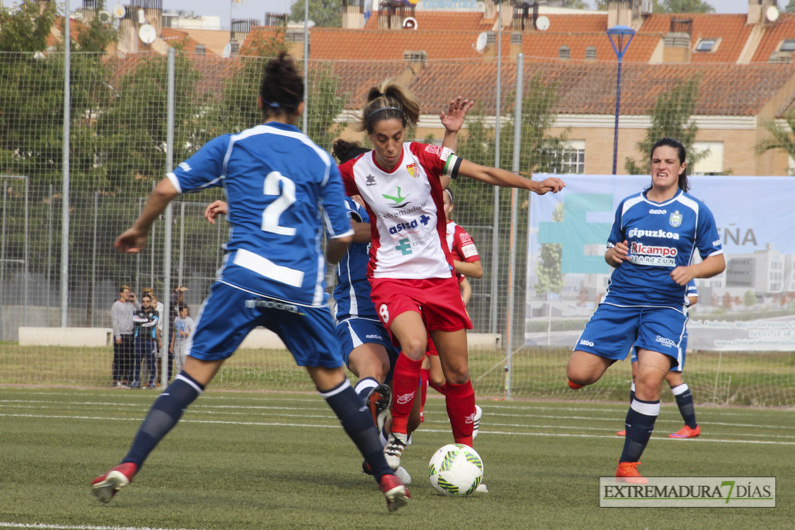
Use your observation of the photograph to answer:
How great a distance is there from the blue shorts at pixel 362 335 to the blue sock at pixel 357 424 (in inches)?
61.8

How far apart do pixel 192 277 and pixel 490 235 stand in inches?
191

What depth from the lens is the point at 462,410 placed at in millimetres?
5617

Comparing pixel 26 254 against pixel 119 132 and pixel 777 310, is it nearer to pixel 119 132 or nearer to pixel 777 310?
pixel 119 132

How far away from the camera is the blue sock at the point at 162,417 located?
3.99 m

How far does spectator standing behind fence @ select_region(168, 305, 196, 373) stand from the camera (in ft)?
49.8

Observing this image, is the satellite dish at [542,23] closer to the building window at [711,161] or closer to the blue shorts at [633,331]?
the building window at [711,161]

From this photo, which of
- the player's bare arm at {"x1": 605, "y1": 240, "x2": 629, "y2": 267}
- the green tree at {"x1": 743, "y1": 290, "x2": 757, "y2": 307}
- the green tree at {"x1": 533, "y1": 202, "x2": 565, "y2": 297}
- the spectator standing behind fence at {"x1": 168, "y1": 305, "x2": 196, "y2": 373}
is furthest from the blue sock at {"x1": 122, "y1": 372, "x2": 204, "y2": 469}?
the green tree at {"x1": 743, "y1": 290, "x2": 757, "y2": 307}

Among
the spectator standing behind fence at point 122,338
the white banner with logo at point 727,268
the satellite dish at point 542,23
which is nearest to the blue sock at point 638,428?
the white banner with logo at point 727,268

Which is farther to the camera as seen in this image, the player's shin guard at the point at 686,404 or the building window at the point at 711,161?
the building window at the point at 711,161

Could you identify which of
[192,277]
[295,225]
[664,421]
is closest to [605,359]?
[295,225]

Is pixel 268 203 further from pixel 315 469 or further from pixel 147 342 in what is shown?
pixel 147 342

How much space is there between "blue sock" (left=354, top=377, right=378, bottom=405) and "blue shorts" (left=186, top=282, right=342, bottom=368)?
3.99 feet

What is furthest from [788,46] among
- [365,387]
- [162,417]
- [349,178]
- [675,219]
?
[162,417]

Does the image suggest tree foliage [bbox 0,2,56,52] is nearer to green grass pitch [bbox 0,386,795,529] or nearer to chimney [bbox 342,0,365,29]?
green grass pitch [bbox 0,386,795,529]
